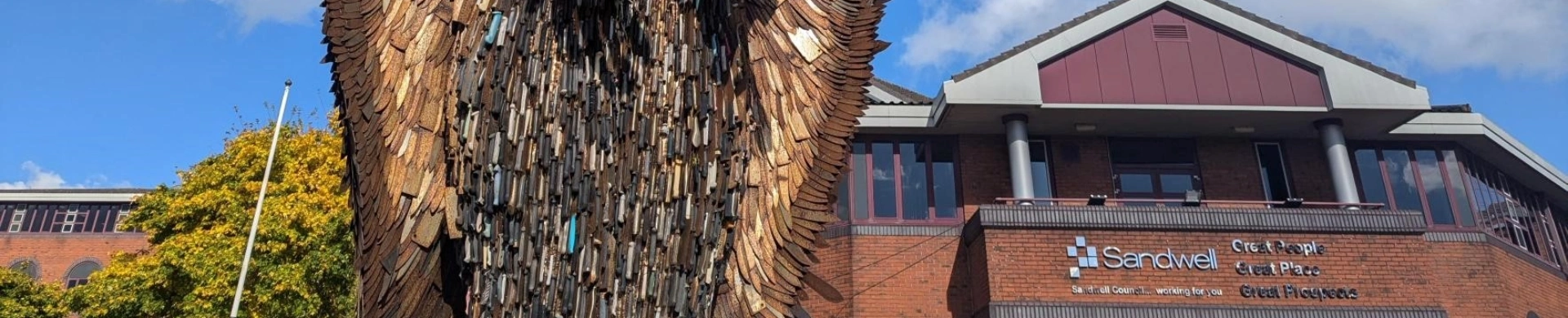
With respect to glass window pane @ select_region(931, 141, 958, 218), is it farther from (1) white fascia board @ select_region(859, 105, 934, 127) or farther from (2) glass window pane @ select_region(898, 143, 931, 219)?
(1) white fascia board @ select_region(859, 105, 934, 127)

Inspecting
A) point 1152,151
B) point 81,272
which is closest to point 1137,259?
point 1152,151

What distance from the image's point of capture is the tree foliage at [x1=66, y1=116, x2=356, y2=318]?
1441 cm

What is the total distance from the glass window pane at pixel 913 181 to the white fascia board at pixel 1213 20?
1.71 meters

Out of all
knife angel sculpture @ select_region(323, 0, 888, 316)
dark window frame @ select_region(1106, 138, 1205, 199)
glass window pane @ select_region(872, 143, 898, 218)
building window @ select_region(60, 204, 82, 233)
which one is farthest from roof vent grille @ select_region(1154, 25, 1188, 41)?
building window @ select_region(60, 204, 82, 233)

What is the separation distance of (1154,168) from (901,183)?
159 inches

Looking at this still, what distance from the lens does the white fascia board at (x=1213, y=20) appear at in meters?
14.9

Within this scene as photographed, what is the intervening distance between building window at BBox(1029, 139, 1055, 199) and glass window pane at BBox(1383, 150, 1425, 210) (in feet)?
17.7

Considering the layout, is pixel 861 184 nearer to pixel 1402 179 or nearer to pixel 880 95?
pixel 880 95

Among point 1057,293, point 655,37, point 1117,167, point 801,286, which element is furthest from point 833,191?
point 1117,167

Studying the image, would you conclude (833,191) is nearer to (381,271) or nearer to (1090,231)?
(381,271)

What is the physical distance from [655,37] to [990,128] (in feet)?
43.4

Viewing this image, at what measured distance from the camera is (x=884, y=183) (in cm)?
1609

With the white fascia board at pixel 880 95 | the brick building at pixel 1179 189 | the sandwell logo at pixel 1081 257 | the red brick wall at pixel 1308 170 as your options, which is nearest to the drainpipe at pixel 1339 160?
the brick building at pixel 1179 189

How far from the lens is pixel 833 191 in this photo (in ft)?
13.4
